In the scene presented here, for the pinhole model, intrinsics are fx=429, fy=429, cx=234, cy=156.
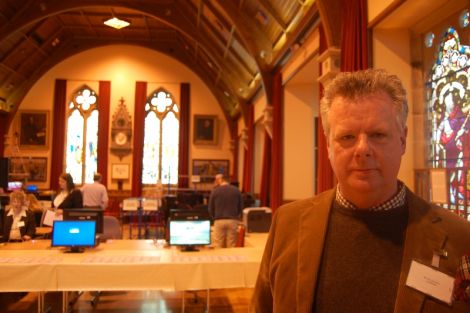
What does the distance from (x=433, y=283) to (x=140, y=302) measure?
5.14 meters

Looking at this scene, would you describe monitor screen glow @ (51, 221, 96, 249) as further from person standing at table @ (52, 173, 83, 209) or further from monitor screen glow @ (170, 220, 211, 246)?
person standing at table @ (52, 173, 83, 209)

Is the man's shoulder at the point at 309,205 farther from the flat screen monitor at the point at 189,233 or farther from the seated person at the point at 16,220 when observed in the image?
the seated person at the point at 16,220

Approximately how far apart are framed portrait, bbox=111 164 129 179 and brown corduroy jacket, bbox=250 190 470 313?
1697 cm

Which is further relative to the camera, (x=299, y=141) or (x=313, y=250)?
(x=299, y=141)

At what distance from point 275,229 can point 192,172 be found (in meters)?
16.9

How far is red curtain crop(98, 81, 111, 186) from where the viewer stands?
17766mm

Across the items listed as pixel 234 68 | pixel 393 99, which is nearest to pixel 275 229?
pixel 393 99

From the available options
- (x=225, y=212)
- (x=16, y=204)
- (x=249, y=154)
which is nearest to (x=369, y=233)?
(x=16, y=204)

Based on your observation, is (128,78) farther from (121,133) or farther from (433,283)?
(433,283)

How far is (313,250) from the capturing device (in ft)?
4.01

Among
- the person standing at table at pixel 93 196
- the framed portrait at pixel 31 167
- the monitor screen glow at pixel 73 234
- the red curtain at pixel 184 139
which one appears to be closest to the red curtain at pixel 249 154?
the red curtain at pixel 184 139

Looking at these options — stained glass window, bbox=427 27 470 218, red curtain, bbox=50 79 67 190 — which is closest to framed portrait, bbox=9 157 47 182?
red curtain, bbox=50 79 67 190

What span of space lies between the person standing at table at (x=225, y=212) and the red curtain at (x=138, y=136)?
11.1m

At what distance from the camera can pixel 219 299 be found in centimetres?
582
